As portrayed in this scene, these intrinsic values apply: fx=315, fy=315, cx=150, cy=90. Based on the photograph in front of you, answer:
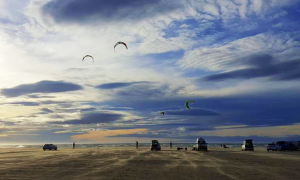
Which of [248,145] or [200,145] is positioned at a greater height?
[200,145]

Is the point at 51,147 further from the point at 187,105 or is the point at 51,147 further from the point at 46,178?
the point at 46,178

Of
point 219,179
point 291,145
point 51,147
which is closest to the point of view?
point 219,179

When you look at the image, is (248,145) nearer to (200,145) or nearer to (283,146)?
(283,146)

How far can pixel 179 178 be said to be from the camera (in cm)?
2066

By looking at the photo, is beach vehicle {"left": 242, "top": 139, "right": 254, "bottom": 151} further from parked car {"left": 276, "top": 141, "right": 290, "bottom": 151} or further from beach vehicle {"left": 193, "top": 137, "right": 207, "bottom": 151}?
beach vehicle {"left": 193, "top": 137, "right": 207, "bottom": 151}

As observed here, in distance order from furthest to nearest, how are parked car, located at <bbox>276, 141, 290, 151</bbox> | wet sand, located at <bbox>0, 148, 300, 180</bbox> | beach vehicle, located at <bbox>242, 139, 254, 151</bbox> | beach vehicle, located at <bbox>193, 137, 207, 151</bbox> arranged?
beach vehicle, located at <bbox>242, 139, 254, 151</bbox>, parked car, located at <bbox>276, 141, 290, 151</bbox>, beach vehicle, located at <bbox>193, 137, 207, 151</bbox>, wet sand, located at <bbox>0, 148, 300, 180</bbox>

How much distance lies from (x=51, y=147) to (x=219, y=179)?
267 ft

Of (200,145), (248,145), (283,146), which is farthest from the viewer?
(248,145)

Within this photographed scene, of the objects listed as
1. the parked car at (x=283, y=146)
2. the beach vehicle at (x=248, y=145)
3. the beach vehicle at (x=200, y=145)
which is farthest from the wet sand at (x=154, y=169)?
the parked car at (x=283, y=146)

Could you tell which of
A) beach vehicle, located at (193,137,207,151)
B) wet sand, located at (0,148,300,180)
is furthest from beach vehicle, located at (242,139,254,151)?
wet sand, located at (0,148,300,180)

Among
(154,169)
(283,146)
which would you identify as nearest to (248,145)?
(283,146)

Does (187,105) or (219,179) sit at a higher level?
(187,105)

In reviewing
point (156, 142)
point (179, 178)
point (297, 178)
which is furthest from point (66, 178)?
point (156, 142)

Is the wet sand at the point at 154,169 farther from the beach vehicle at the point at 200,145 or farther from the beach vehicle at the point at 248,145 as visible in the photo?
the beach vehicle at the point at 248,145
